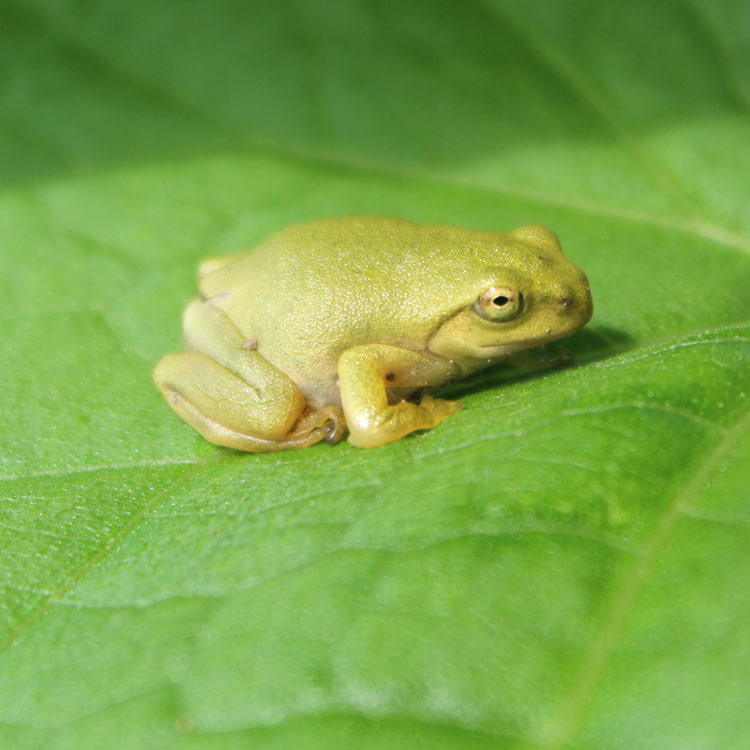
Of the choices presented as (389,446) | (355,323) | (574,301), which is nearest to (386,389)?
(355,323)

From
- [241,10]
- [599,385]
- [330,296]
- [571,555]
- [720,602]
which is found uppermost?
[241,10]

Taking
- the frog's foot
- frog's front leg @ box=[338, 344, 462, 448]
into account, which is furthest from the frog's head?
the frog's foot

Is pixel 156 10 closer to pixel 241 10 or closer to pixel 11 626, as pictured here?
pixel 241 10

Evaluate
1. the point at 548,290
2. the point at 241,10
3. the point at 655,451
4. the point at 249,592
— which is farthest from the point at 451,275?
the point at 241,10

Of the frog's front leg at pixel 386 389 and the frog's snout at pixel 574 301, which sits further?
the frog's snout at pixel 574 301

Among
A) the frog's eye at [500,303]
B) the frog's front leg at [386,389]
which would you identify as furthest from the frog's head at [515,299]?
the frog's front leg at [386,389]

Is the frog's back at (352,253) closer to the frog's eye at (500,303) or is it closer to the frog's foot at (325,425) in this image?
the frog's eye at (500,303)

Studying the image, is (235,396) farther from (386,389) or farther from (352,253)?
(352,253)
